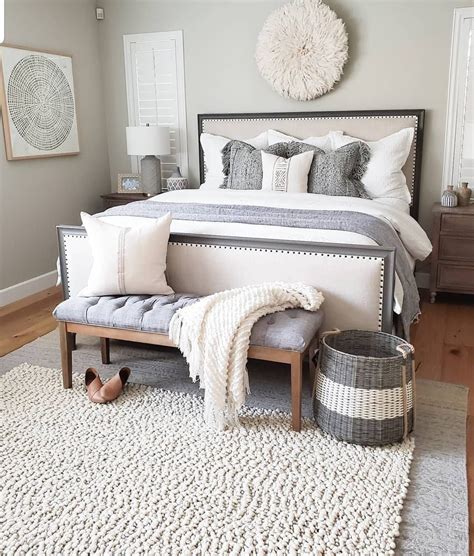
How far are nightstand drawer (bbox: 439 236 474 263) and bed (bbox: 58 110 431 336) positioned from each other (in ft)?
1.40

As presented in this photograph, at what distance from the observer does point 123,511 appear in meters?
1.91

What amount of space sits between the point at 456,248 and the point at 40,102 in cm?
330

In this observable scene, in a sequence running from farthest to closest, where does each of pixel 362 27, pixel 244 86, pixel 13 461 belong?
pixel 244 86 < pixel 362 27 < pixel 13 461

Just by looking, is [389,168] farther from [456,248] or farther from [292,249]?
[292,249]

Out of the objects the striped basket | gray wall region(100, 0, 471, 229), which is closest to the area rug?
the striped basket

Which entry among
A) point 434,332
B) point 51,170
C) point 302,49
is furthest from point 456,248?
point 51,170

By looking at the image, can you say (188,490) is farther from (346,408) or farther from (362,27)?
(362,27)

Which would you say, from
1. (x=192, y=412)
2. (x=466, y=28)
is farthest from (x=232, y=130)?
(x=192, y=412)

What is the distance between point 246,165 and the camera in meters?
4.29

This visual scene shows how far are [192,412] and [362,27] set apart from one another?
126 inches

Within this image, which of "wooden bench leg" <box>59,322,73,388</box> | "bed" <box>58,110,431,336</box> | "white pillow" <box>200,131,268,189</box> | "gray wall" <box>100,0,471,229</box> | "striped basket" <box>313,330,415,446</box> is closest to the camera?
"striped basket" <box>313,330,415,446</box>

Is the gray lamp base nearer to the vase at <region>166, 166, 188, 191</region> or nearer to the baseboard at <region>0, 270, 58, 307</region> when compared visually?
the vase at <region>166, 166, 188, 191</region>

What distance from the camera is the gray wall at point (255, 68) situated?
414cm

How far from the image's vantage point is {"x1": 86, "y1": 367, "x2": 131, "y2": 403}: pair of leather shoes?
2.64 metres
